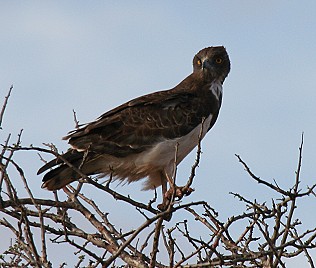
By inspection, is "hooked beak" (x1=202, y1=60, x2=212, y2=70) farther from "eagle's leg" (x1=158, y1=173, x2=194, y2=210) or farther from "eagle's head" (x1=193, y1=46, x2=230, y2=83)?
"eagle's leg" (x1=158, y1=173, x2=194, y2=210)

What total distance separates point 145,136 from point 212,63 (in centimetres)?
186

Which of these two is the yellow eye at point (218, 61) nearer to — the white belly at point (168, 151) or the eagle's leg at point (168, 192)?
the white belly at point (168, 151)

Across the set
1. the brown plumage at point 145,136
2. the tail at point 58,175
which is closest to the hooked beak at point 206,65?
the brown plumage at point 145,136

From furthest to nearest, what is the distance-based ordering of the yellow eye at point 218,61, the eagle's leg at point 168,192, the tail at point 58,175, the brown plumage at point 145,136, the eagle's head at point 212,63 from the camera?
1. the yellow eye at point 218,61
2. the eagle's head at point 212,63
3. the brown plumage at point 145,136
4. the tail at point 58,175
5. the eagle's leg at point 168,192

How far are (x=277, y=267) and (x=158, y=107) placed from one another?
339 cm

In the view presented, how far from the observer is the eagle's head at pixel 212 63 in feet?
30.4

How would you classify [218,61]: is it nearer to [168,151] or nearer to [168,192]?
[168,151]

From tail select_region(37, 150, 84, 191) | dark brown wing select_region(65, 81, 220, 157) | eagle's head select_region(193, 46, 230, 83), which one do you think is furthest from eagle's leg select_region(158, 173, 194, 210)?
eagle's head select_region(193, 46, 230, 83)

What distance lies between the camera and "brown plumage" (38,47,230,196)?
310 inches

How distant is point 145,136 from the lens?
810 cm

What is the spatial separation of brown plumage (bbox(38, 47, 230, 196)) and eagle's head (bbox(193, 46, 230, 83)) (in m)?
0.62

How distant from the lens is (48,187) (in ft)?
24.1

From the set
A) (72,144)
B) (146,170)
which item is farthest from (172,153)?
(72,144)

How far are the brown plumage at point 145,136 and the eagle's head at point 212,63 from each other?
0.62 metres
